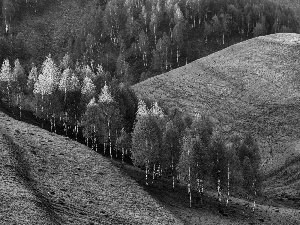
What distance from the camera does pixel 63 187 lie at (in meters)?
55.0

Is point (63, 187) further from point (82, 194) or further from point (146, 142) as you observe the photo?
point (146, 142)

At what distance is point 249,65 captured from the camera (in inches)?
5379

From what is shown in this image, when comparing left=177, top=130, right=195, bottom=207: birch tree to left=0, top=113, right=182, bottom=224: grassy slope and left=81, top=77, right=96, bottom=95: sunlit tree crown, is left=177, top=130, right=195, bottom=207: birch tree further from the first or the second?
left=81, top=77, right=96, bottom=95: sunlit tree crown

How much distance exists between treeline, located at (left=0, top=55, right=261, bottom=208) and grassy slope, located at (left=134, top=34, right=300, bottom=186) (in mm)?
13456

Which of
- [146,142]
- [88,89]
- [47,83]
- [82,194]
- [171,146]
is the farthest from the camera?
[88,89]

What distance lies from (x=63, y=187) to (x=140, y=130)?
77.0ft

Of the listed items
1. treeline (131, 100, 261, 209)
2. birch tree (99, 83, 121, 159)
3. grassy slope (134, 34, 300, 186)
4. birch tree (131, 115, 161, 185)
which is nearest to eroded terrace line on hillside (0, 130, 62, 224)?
birch tree (131, 115, 161, 185)

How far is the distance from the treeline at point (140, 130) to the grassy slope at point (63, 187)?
10.5 m

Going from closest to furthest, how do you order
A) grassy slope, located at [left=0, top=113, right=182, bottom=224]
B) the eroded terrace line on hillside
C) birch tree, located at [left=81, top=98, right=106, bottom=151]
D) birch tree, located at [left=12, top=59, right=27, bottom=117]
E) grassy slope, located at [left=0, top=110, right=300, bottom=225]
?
the eroded terrace line on hillside
grassy slope, located at [left=0, top=113, right=182, bottom=224]
grassy slope, located at [left=0, top=110, right=300, bottom=225]
birch tree, located at [left=81, top=98, right=106, bottom=151]
birch tree, located at [left=12, top=59, right=27, bottom=117]

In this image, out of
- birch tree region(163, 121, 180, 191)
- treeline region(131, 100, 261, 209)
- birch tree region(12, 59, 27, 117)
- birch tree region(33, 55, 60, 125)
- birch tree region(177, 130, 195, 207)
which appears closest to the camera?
birch tree region(177, 130, 195, 207)

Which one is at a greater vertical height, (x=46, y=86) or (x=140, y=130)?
(x=46, y=86)

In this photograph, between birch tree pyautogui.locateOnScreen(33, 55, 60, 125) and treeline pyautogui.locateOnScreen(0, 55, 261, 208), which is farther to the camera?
birch tree pyautogui.locateOnScreen(33, 55, 60, 125)

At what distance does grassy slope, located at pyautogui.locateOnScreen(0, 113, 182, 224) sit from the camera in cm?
Result: 4678

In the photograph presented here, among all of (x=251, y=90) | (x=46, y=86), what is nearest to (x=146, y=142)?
(x=46, y=86)
